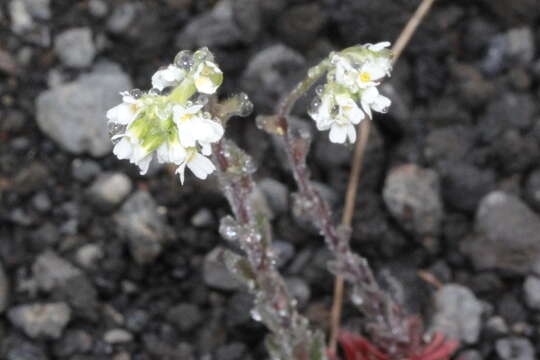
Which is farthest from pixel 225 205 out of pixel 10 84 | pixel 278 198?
pixel 10 84

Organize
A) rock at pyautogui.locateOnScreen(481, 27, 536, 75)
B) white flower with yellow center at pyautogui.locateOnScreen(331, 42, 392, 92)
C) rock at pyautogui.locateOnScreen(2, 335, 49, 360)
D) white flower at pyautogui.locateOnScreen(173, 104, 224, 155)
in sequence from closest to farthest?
white flower at pyautogui.locateOnScreen(173, 104, 224, 155) → white flower with yellow center at pyautogui.locateOnScreen(331, 42, 392, 92) → rock at pyautogui.locateOnScreen(2, 335, 49, 360) → rock at pyautogui.locateOnScreen(481, 27, 536, 75)

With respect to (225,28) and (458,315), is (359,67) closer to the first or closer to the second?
(458,315)

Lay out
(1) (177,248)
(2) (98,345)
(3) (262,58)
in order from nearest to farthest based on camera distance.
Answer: (2) (98,345) → (1) (177,248) → (3) (262,58)

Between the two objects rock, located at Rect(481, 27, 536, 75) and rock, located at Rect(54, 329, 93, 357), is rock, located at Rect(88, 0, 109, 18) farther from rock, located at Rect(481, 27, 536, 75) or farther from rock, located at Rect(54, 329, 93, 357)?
rock, located at Rect(481, 27, 536, 75)

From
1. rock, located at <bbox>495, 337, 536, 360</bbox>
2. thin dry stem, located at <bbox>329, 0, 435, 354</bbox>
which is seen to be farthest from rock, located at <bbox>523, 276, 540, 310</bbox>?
thin dry stem, located at <bbox>329, 0, 435, 354</bbox>

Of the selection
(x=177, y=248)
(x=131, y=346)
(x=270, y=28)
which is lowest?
(x=131, y=346)

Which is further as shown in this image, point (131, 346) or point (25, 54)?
point (25, 54)

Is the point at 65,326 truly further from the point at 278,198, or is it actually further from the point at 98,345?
the point at 278,198
